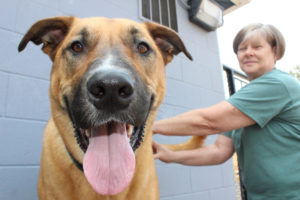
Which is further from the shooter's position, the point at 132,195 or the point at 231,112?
the point at 231,112

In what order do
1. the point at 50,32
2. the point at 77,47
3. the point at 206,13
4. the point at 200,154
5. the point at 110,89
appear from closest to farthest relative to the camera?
1. the point at 110,89
2. the point at 77,47
3. the point at 50,32
4. the point at 200,154
5. the point at 206,13

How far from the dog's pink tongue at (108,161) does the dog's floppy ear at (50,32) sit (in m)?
0.71

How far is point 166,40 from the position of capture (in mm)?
1862

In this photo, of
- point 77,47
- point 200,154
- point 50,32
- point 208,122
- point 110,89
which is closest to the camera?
point 110,89

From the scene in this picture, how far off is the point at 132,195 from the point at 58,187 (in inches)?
17.0

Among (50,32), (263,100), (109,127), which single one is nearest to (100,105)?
(109,127)

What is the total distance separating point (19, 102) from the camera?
1.91 metres

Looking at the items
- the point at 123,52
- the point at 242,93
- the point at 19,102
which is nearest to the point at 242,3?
the point at 242,93

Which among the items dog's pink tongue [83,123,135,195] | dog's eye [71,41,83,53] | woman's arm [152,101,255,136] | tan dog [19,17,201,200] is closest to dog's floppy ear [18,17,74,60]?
tan dog [19,17,201,200]

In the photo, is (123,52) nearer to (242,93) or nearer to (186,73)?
(242,93)

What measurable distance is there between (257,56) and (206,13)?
1.76m

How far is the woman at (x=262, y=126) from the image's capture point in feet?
6.07

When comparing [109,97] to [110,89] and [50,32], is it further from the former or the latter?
[50,32]

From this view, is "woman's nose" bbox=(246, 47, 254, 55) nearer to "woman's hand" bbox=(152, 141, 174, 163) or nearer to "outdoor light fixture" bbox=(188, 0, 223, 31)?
"woman's hand" bbox=(152, 141, 174, 163)
